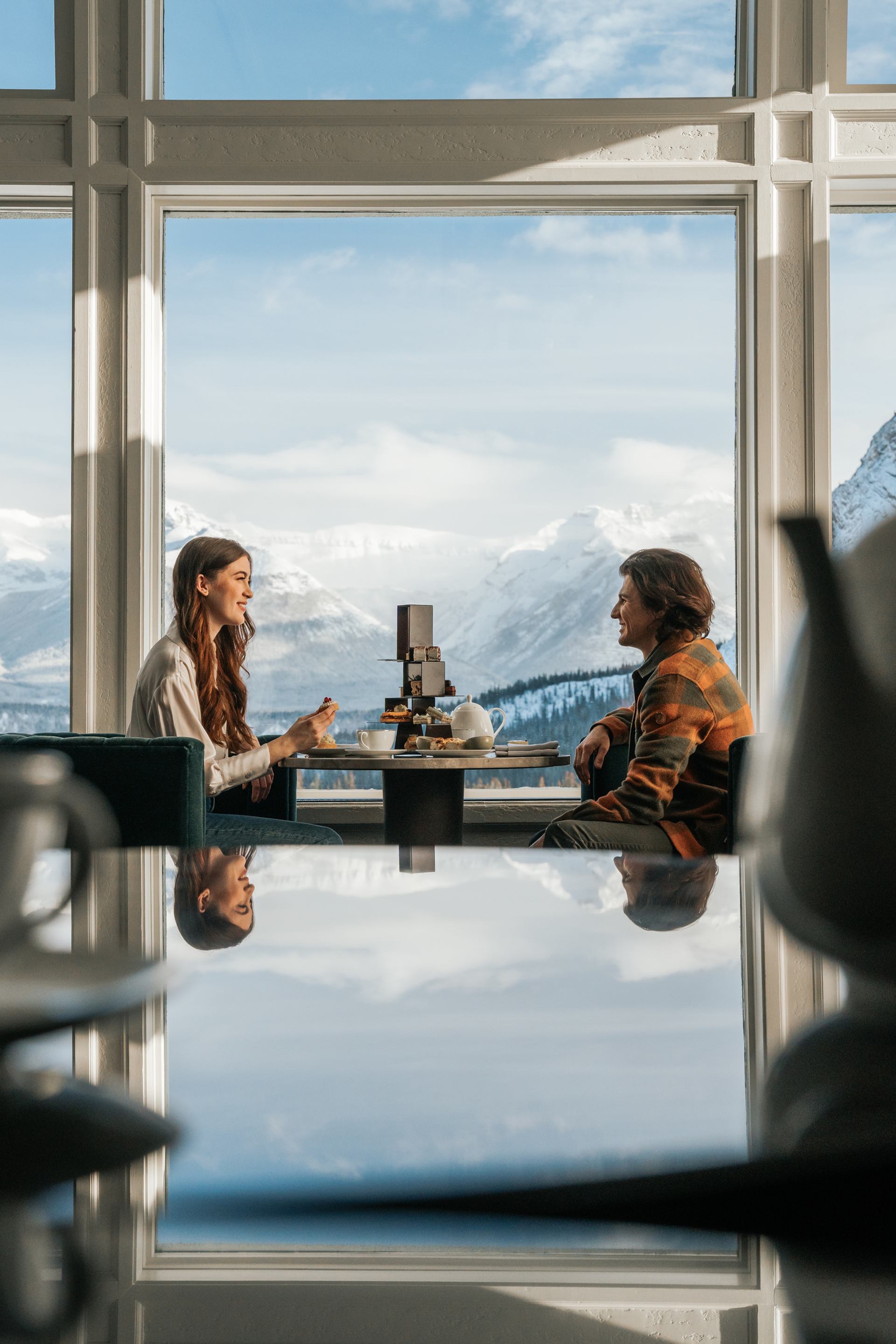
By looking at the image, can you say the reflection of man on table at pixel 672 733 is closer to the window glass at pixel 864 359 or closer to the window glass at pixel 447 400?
the window glass at pixel 447 400

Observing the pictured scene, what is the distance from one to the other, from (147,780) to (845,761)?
1705mm

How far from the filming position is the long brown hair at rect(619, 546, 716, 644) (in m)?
2.49

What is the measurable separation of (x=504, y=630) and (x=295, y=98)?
2.34m

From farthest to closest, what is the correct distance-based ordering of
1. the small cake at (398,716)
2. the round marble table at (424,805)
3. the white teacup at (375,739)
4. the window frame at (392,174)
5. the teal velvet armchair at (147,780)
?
the window frame at (392,174)
the small cake at (398,716)
the round marble table at (424,805)
the white teacup at (375,739)
the teal velvet armchair at (147,780)

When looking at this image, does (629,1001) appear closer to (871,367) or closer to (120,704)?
(120,704)

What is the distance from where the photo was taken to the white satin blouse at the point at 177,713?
274cm

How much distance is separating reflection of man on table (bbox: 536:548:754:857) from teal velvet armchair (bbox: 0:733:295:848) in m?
0.76

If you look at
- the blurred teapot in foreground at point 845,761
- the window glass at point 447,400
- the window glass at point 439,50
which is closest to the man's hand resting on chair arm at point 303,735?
the window glass at point 447,400

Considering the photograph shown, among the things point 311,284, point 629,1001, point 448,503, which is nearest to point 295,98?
point 311,284

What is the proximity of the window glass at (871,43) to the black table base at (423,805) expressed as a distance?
130 inches

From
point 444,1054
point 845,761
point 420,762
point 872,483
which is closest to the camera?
point 444,1054

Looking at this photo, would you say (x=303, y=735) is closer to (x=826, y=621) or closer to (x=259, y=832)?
(x=259, y=832)

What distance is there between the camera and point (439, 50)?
167 inches

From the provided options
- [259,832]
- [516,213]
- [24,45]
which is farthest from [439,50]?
[259,832]
